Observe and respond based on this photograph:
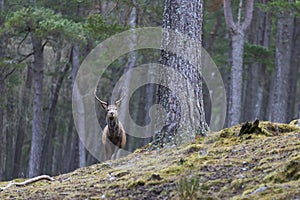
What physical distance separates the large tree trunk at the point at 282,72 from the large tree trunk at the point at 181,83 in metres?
12.2

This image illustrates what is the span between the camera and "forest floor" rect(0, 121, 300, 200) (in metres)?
6.16

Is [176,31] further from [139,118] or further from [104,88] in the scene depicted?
[139,118]

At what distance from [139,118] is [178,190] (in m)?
31.1

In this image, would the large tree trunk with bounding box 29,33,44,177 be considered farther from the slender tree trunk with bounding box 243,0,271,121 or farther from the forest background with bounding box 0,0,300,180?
the slender tree trunk with bounding box 243,0,271,121

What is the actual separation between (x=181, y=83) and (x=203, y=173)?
271 centimetres

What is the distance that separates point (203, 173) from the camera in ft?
22.9

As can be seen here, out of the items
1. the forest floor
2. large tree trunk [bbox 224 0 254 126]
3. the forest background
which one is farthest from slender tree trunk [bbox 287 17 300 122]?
the forest floor

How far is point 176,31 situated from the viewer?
9.55 meters

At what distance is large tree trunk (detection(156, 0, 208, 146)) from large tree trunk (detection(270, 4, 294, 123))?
480 inches

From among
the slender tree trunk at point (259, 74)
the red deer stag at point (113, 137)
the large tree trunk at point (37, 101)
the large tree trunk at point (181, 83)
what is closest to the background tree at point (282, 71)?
the slender tree trunk at point (259, 74)

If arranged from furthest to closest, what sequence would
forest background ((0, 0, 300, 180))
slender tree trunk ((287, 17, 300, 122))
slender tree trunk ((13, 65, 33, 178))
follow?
slender tree trunk ((13, 65, 33, 178)) < slender tree trunk ((287, 17, 300, 122)) < forest background ((0, 0, 300, 180))

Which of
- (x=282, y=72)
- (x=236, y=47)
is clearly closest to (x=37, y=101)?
(x=236, y=47)

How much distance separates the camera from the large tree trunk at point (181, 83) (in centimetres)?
935

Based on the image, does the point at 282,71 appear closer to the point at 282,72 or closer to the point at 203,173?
the point at 282,72
